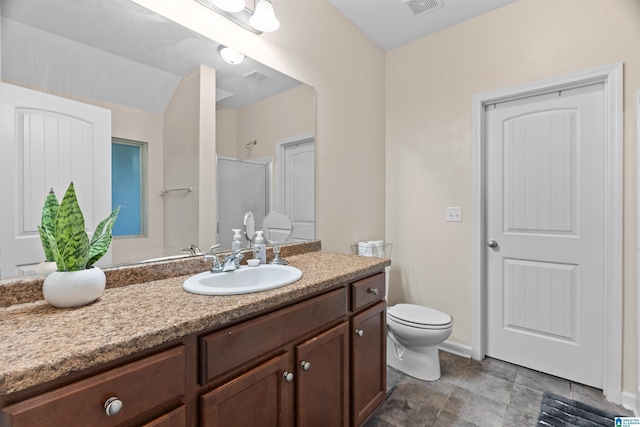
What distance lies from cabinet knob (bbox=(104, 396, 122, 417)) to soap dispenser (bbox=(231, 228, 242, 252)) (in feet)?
3.09

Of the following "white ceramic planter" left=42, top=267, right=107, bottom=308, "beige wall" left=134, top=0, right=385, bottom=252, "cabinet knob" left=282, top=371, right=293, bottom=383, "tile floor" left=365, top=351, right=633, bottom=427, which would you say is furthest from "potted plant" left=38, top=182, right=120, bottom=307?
"tile floor" left=365, top=351, right=633, bottom=427

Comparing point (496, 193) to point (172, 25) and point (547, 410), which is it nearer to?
point (547, 410)

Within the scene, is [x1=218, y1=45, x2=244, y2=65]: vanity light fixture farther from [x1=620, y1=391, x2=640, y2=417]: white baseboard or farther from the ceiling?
[x1=620, y1=391, x2=640, y2=417]: white baseboard

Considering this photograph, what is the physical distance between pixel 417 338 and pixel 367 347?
61 centimetres

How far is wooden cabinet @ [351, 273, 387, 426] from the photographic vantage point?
4.64 ft

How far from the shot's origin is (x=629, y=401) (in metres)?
1.73

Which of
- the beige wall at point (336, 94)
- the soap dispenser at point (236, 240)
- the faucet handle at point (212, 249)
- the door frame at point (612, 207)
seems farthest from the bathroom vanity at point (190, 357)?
the door frame at point (612, 207)

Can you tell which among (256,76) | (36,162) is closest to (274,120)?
(256,76)

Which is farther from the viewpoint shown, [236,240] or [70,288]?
[236,240]

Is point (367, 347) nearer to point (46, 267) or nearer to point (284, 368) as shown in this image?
point (284, 368)

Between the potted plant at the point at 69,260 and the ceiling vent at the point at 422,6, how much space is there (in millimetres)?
2306

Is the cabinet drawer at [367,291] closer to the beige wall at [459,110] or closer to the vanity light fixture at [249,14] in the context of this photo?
the beige wall at [459,110]

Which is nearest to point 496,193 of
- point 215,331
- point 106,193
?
point 215,331

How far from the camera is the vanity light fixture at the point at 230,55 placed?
1518 millimetres
